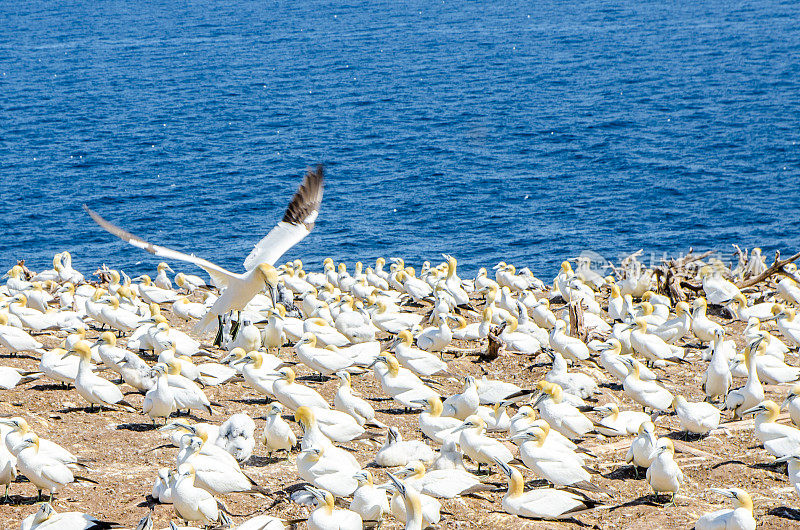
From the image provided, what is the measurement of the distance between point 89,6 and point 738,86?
62.7 meters

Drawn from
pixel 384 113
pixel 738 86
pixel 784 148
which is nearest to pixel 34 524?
pixel 784 148

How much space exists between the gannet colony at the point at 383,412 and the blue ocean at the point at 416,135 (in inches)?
580

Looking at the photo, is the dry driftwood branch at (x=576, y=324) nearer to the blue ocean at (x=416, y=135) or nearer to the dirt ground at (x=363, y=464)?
the dirt ground at (x=363, y=464)

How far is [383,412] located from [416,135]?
35.2m

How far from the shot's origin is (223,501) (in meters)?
8.16

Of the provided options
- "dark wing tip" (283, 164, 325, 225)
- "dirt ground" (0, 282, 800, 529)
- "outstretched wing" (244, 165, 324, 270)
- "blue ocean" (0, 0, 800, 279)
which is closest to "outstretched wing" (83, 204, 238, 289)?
"outstretched wing" (244, 165, 324, 270)

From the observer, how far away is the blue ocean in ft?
110

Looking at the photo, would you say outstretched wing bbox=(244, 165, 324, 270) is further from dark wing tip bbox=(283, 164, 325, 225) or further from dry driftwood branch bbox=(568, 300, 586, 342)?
dry driftwood branch bbox=(568, 300, 586, 342)

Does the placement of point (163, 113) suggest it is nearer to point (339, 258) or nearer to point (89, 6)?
point (339, 258)

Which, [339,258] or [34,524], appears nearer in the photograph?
[34,524]

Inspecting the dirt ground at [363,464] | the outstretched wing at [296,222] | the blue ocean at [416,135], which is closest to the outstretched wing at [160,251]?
the outstretched wing at [296,222]

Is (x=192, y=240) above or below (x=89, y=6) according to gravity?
below

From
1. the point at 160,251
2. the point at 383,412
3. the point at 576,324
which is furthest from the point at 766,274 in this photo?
the point at 160,251

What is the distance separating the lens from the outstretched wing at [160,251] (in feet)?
31.3
